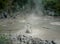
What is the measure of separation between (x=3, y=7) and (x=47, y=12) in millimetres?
4268

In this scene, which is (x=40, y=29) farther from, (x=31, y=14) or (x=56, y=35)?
(x=31, y=14)

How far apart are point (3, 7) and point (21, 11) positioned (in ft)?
6.01

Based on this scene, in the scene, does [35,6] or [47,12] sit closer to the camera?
[47,12]

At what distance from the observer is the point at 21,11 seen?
1934 centimetres

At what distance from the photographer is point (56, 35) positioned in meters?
11.1

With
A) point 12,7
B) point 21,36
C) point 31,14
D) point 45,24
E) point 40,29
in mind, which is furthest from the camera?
point 12,7

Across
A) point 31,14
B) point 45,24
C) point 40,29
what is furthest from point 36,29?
point 31,14

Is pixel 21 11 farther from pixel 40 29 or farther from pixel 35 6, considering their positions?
pixel 40 29

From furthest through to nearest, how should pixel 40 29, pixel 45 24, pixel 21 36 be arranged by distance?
1. pixel 45 24
2. pixel 40 29
3. pixel 21 36

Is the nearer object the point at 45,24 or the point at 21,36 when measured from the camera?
the point at 21,36

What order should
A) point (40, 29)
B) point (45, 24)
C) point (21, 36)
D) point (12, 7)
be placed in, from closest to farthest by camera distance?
point (21, 36) → point (40, 29) → point (45, 24) → point (12, 7)

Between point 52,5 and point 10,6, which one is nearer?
point 52,5

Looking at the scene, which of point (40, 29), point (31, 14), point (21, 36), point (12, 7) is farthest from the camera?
point (12, 7)

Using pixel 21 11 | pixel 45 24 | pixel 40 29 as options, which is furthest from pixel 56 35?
pixel 21 11
